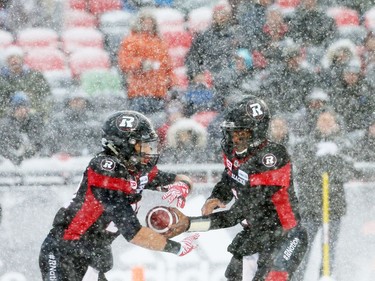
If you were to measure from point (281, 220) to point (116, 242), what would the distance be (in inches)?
68.9

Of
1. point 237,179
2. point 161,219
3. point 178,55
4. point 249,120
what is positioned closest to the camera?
point 249,120

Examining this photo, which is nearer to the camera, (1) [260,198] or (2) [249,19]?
(1) [260,198]

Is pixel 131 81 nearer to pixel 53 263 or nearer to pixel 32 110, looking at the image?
pixel 32 110

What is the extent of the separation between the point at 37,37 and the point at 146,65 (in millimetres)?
1374

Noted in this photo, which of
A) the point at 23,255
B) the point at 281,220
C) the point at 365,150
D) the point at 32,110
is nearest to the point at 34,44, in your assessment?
the point at 32,110

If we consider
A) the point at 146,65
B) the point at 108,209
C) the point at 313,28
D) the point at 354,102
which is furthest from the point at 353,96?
the point at 108,209

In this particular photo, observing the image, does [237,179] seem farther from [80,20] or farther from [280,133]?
[80,20]

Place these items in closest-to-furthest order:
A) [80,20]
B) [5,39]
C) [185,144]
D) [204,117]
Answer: [185,144] < [204,117] < [5,39] < [80,20]

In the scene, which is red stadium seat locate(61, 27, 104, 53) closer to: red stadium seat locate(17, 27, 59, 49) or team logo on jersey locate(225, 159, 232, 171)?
red stadium seat locate(17, 27, 59, 49)

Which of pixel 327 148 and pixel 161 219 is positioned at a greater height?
pixel 327 148

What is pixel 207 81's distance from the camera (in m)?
8.40

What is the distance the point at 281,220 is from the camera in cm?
594

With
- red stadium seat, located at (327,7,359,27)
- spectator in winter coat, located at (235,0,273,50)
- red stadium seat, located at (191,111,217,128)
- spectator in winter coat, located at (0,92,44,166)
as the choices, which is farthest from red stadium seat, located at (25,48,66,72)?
red stadium seat, located at (327,7,359,27)

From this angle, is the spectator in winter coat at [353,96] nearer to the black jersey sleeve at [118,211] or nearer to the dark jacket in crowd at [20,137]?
the dark jacket in crowd at [20,137]
